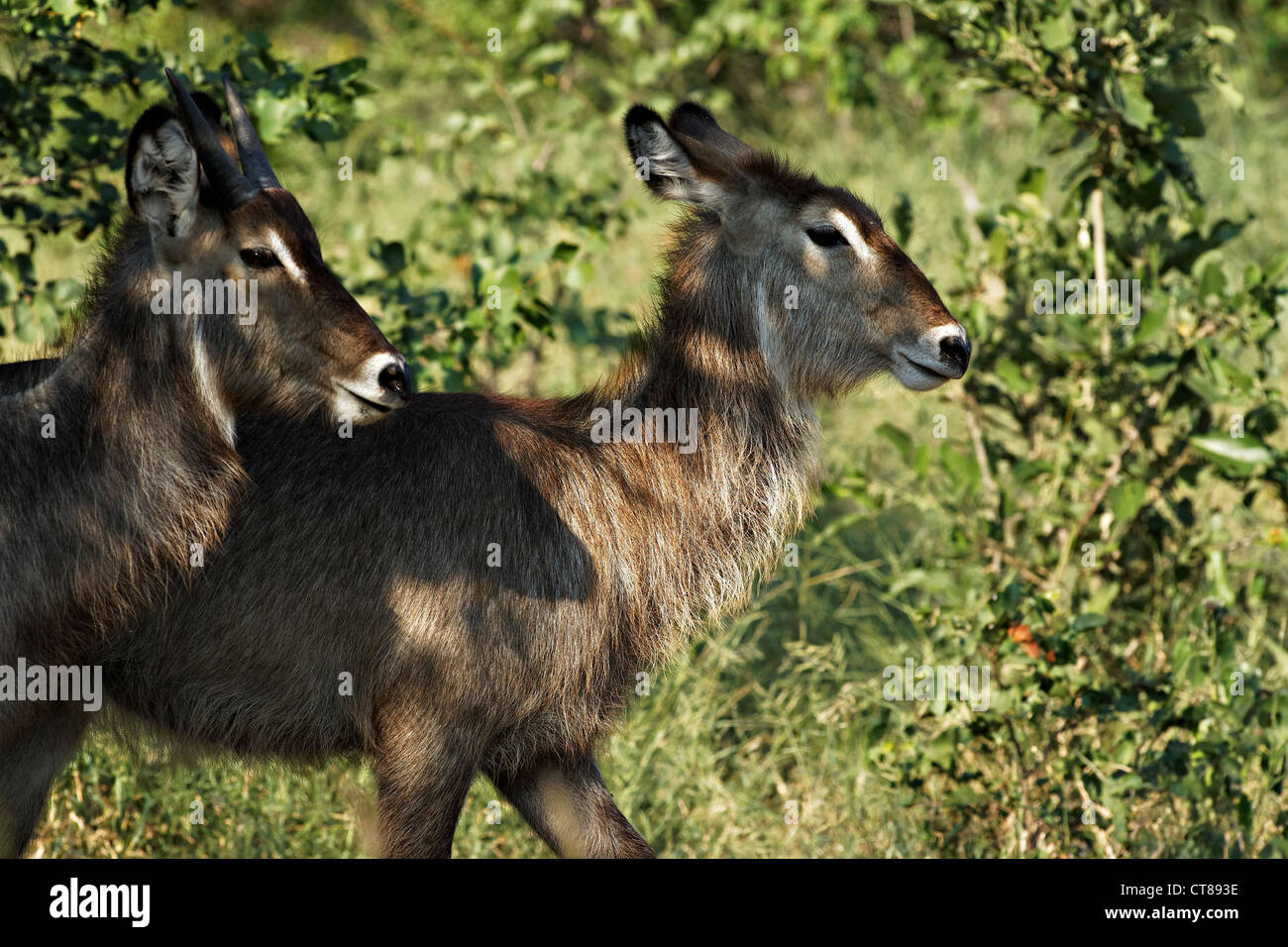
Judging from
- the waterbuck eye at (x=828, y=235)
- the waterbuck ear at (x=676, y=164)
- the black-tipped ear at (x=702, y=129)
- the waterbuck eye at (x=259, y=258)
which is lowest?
the waterbuck eye at (x=259, y=258)

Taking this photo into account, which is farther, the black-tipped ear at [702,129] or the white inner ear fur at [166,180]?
the black-tipped ear at [702,129]

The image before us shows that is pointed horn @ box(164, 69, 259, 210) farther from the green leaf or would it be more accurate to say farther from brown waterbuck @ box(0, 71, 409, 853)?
the green leaf

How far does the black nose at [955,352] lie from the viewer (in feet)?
12.2

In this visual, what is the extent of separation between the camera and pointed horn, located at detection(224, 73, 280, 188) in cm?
341

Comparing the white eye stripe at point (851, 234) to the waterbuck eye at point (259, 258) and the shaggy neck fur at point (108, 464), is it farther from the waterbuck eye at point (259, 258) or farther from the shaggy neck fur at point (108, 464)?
the shaggy neck fur at point (108, 464)

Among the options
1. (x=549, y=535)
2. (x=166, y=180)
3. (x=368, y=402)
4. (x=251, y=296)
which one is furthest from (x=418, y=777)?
(x=166, y=180)

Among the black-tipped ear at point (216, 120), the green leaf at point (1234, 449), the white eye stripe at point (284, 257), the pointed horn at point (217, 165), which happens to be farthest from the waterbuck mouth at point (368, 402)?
the green leaf at point (1234, 449)

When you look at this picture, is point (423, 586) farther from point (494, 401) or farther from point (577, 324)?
point (577, 324)

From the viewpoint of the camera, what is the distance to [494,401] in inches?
154

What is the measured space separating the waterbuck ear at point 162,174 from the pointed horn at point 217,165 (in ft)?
0.21

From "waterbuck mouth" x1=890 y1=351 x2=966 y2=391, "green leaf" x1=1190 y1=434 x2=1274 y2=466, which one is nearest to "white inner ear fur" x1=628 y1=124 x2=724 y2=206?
"waterbuck mouth" x1=890 y1=351 x2=966 y2=391

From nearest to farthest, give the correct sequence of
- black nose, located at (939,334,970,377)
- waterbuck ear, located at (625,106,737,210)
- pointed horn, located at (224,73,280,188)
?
pointed horn, located at (224,73,280,188)
black nose, located at (939,334,970,377)
waterbuck ear, located at (625,106,737,210)

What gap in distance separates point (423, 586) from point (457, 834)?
131 centimetres
